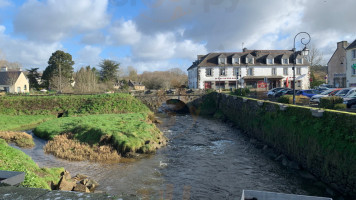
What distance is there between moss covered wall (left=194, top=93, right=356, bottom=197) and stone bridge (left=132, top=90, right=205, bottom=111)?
1000 inches

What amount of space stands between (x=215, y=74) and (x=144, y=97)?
838 inches

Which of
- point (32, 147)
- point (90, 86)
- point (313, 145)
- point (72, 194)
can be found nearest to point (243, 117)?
point (313, 145)

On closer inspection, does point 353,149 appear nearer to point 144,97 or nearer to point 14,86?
point 144,97

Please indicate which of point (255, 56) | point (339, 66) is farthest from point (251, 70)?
point (339, 66)

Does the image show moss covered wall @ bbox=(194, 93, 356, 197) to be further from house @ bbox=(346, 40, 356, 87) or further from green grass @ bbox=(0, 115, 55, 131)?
house @ bbox=(346, 40, 356, 87)

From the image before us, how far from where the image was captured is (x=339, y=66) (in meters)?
59.8

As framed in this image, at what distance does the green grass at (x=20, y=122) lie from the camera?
102 ft

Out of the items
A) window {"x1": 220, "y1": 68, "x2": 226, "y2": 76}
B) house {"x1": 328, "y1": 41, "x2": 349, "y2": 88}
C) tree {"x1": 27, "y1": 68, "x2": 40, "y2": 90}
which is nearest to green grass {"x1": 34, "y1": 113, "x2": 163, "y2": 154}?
window {"x1": 220, "y1": 68, "x2": 226, "y2": 76}

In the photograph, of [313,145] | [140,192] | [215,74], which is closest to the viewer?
[140,192]

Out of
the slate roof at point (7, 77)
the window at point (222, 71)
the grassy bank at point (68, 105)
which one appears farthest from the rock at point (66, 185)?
the slate roof at point (7, 77)

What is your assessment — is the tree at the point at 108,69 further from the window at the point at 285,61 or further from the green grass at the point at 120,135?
the green grass at the point at 120,135

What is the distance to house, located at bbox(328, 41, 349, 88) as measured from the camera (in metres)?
55.4

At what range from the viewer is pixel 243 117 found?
30.3 meters

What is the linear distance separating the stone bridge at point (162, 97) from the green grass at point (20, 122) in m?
16.0
